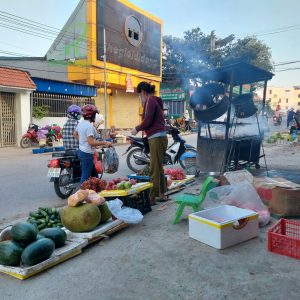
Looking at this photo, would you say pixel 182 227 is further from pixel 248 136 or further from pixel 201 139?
pixel 248 136

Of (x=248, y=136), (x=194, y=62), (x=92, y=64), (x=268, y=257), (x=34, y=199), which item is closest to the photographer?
(x=268, y=257)

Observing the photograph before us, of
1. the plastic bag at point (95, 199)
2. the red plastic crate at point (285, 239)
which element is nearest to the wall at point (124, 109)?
the plastic bag at point (95, 199)

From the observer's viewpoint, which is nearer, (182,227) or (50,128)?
(182,227)

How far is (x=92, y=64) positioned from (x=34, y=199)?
54.8 ft

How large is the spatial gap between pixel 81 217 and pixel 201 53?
12848 millimetres

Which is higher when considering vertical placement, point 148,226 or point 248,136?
point 248,136

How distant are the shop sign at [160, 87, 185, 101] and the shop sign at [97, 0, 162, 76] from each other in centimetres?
682

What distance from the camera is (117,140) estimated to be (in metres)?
18.2

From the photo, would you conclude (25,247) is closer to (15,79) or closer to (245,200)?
(245,200)

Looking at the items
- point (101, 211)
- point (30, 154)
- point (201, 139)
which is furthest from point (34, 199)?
point (30, 154)

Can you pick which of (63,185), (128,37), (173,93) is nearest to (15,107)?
(63,185)

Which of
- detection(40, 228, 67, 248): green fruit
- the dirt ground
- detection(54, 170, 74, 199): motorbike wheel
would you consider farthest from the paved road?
the dirt ground

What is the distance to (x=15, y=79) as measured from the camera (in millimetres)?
14555

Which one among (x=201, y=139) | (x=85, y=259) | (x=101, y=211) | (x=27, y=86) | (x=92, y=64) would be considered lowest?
(x=85, y=259)
